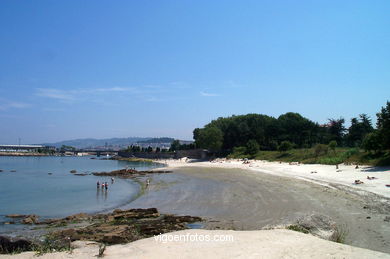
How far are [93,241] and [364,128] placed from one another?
74.7 meters

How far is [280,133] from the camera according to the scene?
93438mm

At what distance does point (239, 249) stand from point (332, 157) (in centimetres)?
4305

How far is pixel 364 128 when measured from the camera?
74562 mm

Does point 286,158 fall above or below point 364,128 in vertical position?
below

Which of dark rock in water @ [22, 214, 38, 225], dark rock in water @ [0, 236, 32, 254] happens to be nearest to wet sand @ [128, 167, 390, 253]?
dark rock in water @ [22, 214, 38, 225]

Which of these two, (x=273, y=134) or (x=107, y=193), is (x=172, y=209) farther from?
(x=273, y=134)

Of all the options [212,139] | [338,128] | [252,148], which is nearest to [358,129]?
[338,128]

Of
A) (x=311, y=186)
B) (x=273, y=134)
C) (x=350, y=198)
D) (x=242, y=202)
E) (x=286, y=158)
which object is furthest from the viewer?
(x=273, y=134)

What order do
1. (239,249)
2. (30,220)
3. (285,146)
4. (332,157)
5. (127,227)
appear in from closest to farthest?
(239,249) → (127,227) → (30,220) → (332,157) → (285,146)

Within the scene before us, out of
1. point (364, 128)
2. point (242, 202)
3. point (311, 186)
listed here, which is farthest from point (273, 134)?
point (242, 202)

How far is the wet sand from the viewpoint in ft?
50.6

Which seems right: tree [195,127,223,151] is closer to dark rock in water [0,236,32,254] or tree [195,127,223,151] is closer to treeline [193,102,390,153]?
treeline [193,102,390,153]

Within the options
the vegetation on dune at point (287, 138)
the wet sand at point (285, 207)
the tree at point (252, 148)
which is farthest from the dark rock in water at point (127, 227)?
the tree at point (252, 148)

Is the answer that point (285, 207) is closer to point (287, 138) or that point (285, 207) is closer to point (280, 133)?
point (287, 138)
